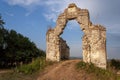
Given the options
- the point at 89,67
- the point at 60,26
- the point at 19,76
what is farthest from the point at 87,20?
the point at 19,76

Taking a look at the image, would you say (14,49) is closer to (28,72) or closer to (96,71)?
(28,72)

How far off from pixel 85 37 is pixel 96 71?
12.5 feet

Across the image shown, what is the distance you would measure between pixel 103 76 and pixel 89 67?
158 cm

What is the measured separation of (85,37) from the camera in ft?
69.6

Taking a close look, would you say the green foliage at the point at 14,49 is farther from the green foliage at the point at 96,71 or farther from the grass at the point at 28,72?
the green foliage at the point at 96,71

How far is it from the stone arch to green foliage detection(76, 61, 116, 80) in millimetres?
1039

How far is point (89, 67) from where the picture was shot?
62.9ft

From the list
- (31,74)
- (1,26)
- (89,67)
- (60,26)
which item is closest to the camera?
(89,67)

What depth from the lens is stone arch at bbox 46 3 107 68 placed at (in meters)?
20.3

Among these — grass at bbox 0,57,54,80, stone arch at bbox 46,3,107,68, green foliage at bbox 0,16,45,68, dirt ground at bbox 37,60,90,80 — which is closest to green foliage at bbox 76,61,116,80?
dirt ground at bbox 37,60,90,80

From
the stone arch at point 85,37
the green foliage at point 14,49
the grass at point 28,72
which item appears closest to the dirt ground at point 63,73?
the grass at point 28,72

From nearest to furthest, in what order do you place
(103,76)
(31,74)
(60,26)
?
(103,76), (31,74), (60,26)

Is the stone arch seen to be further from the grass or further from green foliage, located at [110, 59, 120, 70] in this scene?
green foliage, located at [110, 59, 120, 70]

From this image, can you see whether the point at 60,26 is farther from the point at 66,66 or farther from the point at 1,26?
the point at 1,26
